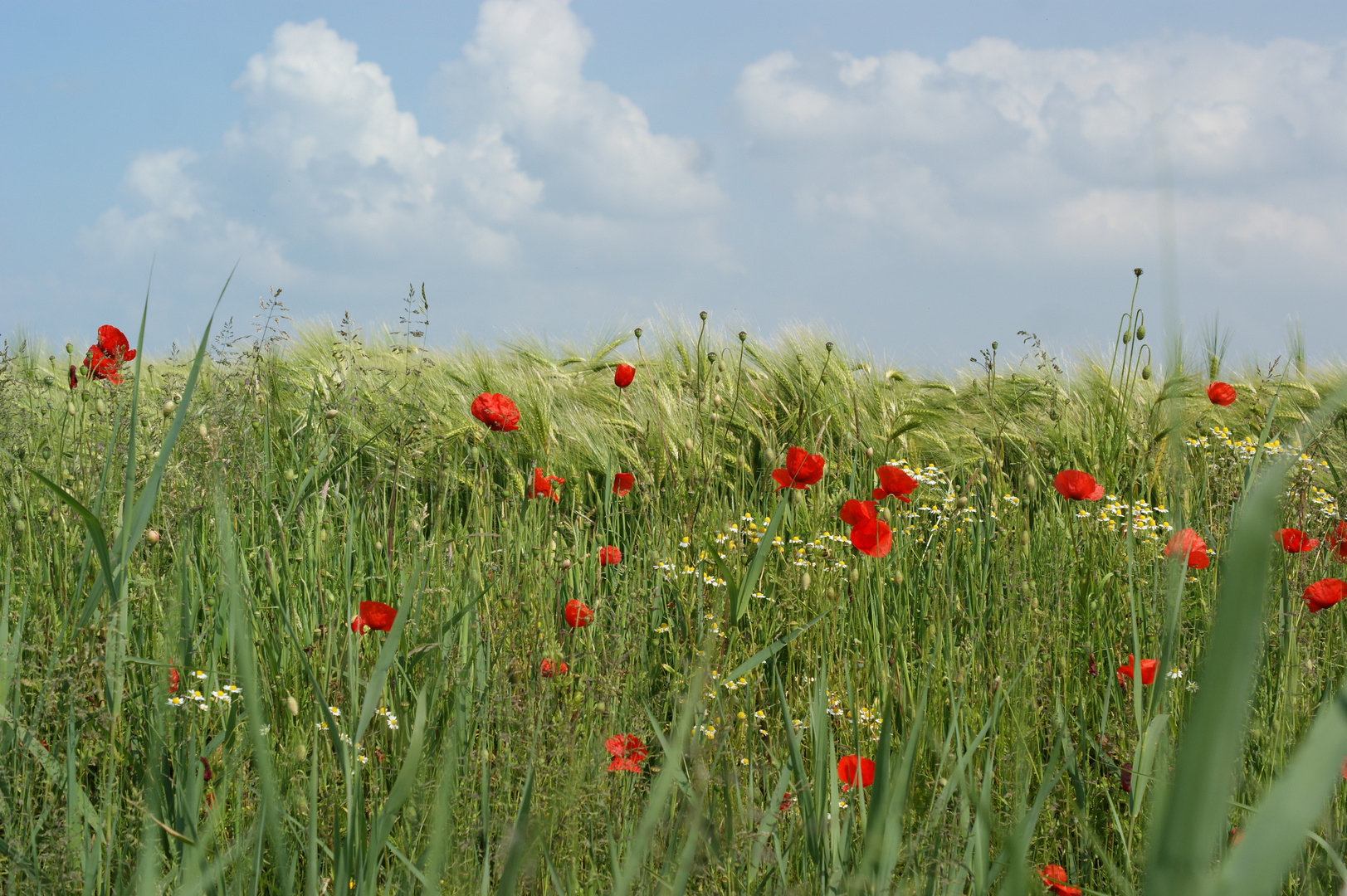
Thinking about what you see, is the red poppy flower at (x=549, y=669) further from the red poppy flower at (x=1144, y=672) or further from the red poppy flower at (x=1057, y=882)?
the red poppy flower at (x=1144, y=672)

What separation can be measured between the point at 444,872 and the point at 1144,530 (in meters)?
2.03

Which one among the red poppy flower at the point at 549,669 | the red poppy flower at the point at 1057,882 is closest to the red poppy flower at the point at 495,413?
the red poppy flower at the point at 549,669

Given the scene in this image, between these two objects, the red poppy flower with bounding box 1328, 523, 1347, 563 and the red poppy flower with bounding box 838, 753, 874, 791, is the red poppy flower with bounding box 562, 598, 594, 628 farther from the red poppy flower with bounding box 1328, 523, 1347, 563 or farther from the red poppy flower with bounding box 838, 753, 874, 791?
the red poppy flower with bounding box 1328, 523, 1347, 563

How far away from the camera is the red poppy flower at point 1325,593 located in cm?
159

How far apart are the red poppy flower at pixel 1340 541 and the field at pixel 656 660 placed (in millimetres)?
23

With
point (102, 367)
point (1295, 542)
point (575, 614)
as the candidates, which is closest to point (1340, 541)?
point (1295, 542)

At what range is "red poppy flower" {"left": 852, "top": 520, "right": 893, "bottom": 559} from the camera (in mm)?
1646

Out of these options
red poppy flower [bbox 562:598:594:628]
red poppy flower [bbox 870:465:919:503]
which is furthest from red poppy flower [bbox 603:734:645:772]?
red poppy flower [bbox 870:465:919:503]

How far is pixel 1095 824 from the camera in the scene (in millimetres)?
1482

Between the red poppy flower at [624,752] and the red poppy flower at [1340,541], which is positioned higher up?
the red poppy flower at [1340,541]

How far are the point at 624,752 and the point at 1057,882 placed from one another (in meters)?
0.57

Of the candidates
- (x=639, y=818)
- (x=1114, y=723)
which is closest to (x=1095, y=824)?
(x=1114, y=723)

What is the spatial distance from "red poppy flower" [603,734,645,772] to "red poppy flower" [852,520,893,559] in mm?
574

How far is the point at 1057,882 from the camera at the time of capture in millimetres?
1136
